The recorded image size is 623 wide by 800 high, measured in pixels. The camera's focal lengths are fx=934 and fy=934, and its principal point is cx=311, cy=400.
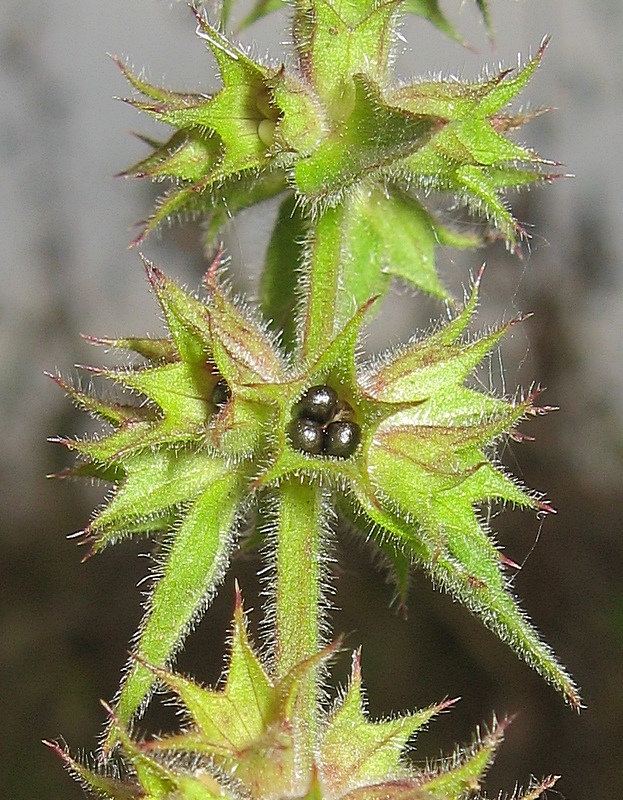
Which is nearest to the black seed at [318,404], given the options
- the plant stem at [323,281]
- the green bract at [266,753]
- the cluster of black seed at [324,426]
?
the cluster of black seed at [324,426]

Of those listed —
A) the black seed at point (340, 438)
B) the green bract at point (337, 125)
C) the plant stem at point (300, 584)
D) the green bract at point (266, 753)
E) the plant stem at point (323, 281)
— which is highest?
the green bract at point (337, 125)

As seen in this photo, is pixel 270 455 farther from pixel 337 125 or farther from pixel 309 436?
pixel 337 125

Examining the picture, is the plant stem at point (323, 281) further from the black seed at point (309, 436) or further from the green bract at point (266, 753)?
the green bract at point (266, 753)

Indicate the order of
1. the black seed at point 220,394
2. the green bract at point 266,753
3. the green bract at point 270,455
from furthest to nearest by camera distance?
the black seed at point 220,394 → the green bract at point 270,455 → the green bract at point 266,753

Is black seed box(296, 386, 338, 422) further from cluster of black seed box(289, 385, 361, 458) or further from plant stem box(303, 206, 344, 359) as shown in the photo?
plant stem box(303, 206, 344, 359)

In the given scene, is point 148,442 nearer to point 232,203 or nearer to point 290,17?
point 232,203

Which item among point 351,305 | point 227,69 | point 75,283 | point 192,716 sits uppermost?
point 227,69

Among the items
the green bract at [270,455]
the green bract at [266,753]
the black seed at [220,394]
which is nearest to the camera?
the green bract at [266,753]

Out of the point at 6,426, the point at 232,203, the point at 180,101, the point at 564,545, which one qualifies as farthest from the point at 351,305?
the point at 6,426
